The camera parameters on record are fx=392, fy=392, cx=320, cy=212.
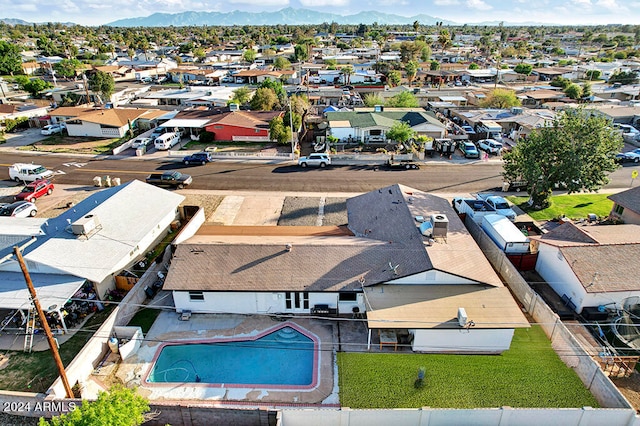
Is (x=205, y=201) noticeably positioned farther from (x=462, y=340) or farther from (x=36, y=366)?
(x=462, y=340)

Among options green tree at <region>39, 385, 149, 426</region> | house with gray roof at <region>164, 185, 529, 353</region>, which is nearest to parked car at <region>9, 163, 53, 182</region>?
house with gray roof at <region>164, 185, 529, 353</region>

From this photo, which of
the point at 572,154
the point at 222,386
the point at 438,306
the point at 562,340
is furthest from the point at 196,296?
the point at 572,154

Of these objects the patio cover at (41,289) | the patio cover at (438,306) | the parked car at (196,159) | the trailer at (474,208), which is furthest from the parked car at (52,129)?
the patio cover at (438,306)

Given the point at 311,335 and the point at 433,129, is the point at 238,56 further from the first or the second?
the point at 311,335

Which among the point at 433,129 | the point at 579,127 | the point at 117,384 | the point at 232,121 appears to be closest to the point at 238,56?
the point at 232,121

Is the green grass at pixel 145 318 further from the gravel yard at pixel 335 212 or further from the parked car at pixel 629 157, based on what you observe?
the parked car at pixel 629 157

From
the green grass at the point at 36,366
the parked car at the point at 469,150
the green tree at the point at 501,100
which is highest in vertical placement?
the green tree at the point at 501,100

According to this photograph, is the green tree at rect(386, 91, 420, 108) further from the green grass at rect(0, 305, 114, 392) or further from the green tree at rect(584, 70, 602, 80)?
the green tree at rect(584, 70, 602, 80)
